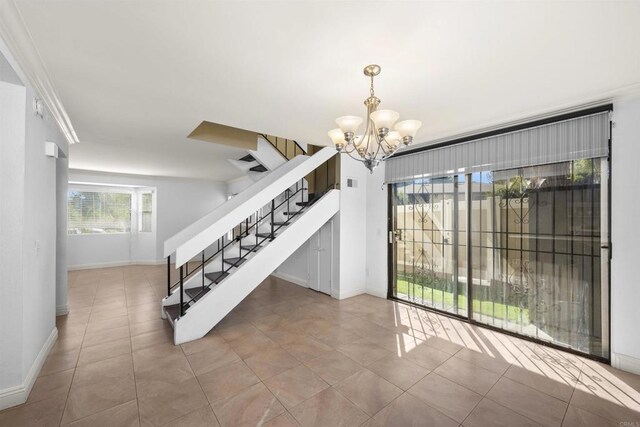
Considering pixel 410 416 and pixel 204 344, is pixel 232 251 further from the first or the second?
pixel 410 416

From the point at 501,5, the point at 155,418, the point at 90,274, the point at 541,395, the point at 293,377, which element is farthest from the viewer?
the point at 90,274

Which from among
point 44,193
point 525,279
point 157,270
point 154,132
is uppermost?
point 154,132

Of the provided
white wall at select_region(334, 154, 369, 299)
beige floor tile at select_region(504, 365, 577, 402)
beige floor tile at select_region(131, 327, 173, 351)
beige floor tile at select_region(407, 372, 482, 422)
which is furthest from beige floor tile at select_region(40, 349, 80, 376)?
beige floor tile at select_region(504, 365, 577, 402)

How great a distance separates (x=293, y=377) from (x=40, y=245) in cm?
275

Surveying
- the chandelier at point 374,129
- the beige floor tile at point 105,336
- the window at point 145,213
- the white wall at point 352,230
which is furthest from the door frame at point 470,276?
the window at point 145,213

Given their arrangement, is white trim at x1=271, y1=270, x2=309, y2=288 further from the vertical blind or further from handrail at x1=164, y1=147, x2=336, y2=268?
the vertical blind

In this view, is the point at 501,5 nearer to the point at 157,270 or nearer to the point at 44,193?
the point at 44,193

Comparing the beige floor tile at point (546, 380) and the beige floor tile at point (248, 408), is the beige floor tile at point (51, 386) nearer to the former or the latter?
the beige floor tile at point (248, 408)

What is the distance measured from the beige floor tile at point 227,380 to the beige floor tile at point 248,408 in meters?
0.07

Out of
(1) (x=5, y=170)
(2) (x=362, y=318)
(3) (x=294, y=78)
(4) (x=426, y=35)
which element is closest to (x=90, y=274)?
(1) (x=5, y=170)

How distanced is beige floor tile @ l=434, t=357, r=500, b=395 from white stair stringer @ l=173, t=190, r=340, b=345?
2.35m

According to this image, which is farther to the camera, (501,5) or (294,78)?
(294,78)

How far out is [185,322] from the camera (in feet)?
10.0

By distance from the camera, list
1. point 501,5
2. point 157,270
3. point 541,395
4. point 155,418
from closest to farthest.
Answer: point 501,5, point 155,418, point 541,395, point 157,270
